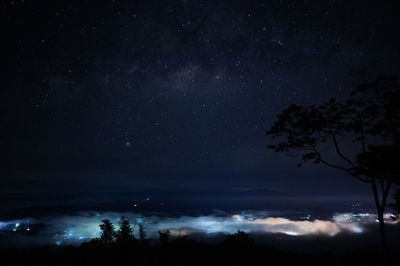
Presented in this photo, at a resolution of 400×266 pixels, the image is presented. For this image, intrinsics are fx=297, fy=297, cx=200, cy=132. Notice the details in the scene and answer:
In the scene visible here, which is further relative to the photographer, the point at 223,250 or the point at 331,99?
the point at 223,250

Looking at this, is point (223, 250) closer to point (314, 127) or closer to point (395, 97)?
point (314, 127)

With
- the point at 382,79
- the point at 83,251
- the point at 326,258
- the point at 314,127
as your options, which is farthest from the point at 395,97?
the point at 83,251

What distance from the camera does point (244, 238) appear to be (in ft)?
82.5

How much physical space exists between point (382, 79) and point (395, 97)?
1.25 meters

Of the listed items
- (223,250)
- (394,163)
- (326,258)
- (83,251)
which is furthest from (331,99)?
(83,251)

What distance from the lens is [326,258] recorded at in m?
19.9

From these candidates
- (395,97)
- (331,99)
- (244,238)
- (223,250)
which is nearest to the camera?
(395,97)

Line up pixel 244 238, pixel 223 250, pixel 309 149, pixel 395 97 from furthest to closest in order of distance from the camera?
pixel 244 238
pixel 223 250
pixel 309 149
pixel 395 97

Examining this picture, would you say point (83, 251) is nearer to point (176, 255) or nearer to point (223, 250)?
point (176, 255)

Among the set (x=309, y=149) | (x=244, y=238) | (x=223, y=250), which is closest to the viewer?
(x=309, y=149)

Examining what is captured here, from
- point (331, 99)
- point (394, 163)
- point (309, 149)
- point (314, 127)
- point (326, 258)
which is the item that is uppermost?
point (331, 99)

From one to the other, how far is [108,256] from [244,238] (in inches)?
448

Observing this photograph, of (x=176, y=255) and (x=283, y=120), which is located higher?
(x=283, y=120)

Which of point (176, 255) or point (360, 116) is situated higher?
point (360, 116)
